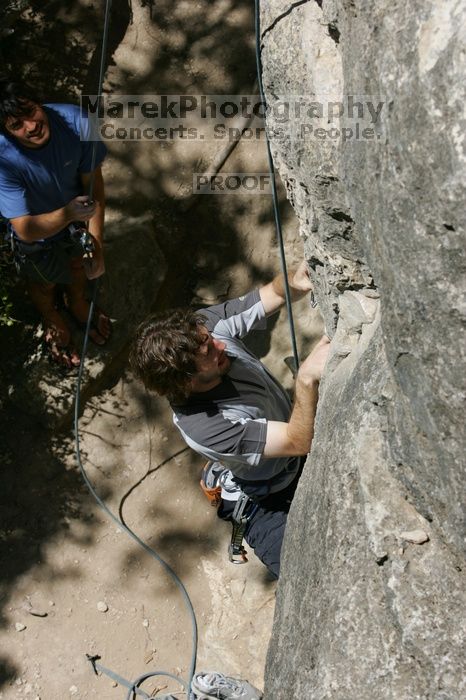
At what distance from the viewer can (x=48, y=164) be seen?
11.0 ft

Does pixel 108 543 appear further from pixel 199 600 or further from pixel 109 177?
pixel 109 177

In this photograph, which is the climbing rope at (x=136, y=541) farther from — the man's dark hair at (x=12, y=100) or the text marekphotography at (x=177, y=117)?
the man's dark hair at (x=12, y=100)

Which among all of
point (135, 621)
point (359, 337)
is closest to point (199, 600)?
point (135, 621)

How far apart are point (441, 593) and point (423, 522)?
178mm

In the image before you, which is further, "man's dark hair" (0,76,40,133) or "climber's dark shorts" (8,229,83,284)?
"climber's dark shorts" (8,229,83,284)

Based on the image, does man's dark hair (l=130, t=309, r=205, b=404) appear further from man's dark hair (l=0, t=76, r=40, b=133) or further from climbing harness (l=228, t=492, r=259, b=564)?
man's dark hair (l=0, t=76, r=40, b=133)

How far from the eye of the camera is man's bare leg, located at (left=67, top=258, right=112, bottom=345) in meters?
4.33

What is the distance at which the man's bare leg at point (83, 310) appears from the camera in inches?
171

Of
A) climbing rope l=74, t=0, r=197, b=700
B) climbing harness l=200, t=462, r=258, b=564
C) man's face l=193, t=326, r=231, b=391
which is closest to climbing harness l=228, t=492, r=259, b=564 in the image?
climbing harness l=200, t=462, r=258, b=564

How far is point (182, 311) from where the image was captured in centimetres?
295

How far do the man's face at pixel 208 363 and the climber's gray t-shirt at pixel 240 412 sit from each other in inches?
1.8

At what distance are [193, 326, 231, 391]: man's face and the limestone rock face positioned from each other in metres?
0.54

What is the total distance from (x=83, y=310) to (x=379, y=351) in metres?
2.84

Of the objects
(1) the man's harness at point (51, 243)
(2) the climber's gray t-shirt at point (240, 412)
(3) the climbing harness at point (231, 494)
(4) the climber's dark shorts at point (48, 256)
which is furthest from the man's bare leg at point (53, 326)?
(3) the climbing harness at point (231, 494)
